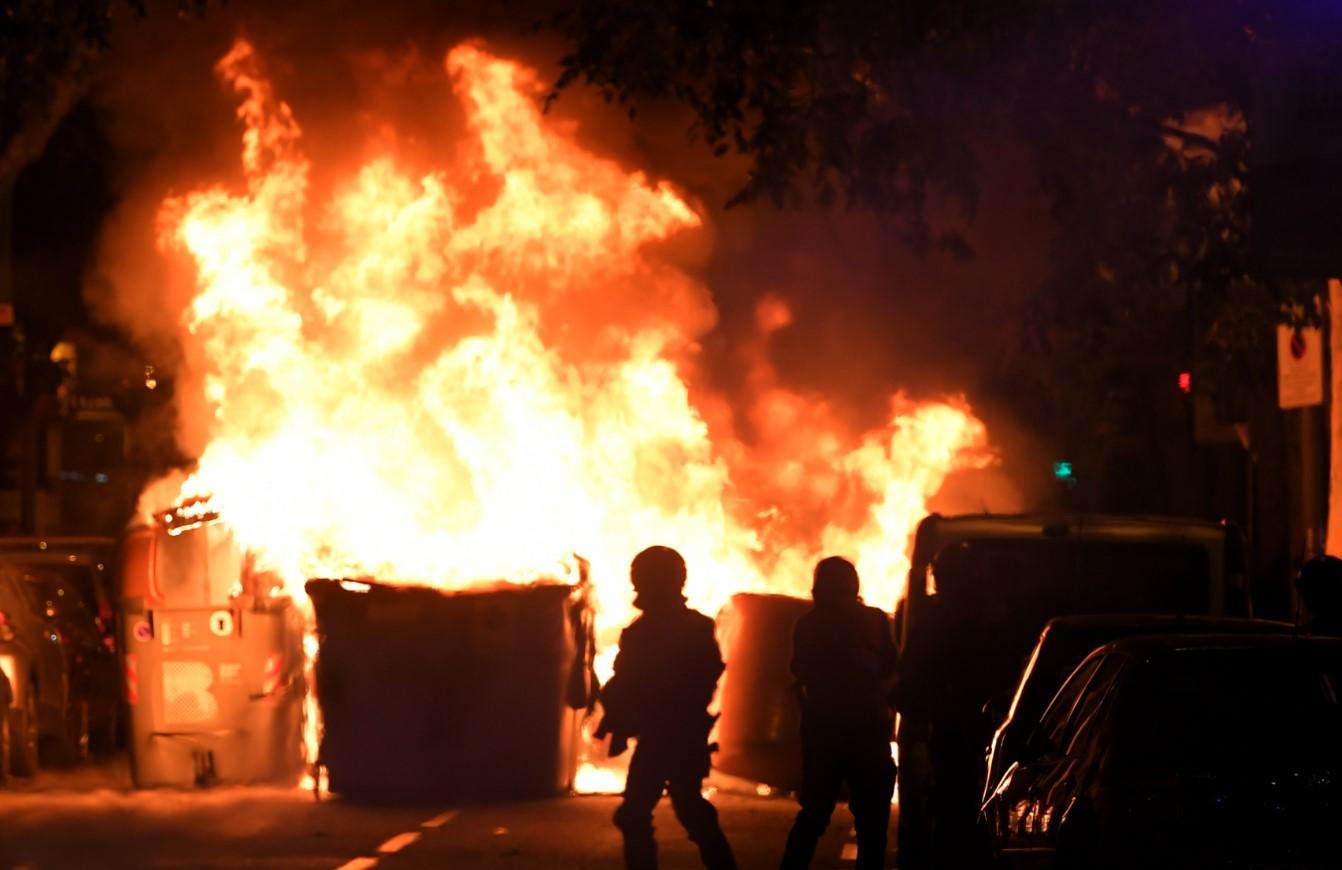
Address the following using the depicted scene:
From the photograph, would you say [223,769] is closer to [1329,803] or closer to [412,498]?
[412,498]

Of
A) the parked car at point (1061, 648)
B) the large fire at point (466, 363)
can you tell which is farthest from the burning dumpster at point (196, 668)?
the parked car at point (1061, 648)

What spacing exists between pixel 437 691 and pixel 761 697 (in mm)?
2215

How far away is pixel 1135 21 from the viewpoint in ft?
46.0

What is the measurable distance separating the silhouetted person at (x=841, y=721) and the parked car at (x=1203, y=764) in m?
2.84

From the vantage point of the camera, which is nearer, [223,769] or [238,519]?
[223,769]

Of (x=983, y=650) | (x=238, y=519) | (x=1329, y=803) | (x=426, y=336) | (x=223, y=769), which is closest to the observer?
(x=1329, y=803)

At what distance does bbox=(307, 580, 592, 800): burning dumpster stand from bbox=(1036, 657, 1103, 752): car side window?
6.27 meters

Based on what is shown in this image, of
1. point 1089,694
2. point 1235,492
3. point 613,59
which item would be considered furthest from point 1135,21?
point 1235,492

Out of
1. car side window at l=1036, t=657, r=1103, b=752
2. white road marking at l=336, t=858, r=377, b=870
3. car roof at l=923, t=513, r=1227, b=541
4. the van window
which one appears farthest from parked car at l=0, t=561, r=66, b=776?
car side window at l=1036, t=657, r=1103, b=752

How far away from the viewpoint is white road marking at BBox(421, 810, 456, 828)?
575 inches

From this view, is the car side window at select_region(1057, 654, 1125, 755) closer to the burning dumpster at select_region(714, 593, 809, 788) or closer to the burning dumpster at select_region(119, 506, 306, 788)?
the burning dumpster at select_region(714, 593, 809, 788)

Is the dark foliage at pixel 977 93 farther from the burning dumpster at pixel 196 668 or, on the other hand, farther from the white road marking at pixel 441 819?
the burning dumpster at pixel 196 668

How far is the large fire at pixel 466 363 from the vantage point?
19.1m

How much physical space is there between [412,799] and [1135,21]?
6.70 metres
